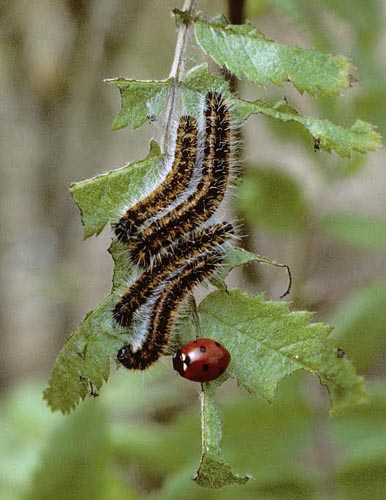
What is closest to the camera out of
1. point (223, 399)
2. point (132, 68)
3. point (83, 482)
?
point (83, 482)

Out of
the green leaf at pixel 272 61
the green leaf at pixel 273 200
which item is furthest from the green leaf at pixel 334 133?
the green leaf at pixel 273 200

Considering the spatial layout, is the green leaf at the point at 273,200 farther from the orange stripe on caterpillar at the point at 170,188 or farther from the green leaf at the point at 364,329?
the orange stripe on caterpillar at the point at 170,188

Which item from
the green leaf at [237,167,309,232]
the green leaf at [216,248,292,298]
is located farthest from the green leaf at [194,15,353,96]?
the green leaf at [237,167,309,232]

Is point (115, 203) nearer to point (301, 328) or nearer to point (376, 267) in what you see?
point (301, 328)

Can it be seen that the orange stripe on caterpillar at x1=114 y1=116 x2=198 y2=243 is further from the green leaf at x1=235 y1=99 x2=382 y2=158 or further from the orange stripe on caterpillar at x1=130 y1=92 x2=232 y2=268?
the green leaf at x1=235 y1=99 x2=382 y2=158

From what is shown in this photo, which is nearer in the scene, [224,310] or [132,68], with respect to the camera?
[224,310]

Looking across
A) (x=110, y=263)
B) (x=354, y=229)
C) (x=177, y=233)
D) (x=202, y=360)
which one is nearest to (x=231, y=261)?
(x=177, y=233)

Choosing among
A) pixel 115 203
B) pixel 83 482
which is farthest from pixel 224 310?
pixel 83 482
